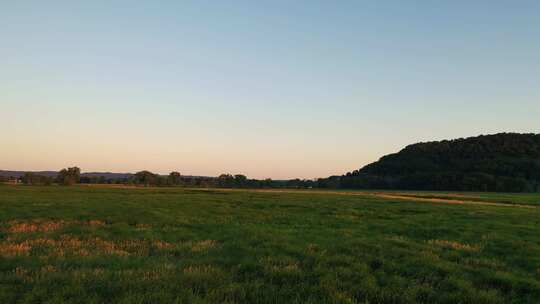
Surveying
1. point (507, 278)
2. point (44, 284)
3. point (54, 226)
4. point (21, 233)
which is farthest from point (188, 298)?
point (54, 226)

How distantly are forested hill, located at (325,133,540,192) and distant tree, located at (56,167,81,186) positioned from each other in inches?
4265

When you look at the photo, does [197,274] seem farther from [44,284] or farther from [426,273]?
[426,273]

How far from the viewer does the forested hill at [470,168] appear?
422ft

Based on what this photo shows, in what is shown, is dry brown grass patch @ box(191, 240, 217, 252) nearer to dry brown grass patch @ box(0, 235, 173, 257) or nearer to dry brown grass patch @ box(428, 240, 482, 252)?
dry brown grass patch @ box(0, 235, 173, 257)

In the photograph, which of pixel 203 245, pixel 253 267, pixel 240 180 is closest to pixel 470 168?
pixel 240 180

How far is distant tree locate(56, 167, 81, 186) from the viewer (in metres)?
145

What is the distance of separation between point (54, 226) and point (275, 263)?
12548 millimetres

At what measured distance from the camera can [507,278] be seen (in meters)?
9.11

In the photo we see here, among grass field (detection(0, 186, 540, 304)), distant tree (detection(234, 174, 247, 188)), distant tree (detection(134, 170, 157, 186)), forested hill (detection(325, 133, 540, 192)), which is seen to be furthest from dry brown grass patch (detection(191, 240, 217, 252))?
distant tree (detection(234, 174, 247, 188))

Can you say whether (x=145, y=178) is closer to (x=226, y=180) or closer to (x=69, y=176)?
(x=69, y=176)

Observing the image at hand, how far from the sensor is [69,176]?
152000 mm

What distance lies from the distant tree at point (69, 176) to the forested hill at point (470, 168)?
108334mm

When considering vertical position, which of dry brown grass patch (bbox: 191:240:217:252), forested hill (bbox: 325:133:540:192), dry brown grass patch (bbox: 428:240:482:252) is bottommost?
dry brown grass patch (bbox: 428:240:482:252)

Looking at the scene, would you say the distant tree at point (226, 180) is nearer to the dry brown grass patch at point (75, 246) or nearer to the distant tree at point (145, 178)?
the distant tree at point (145, 178)
